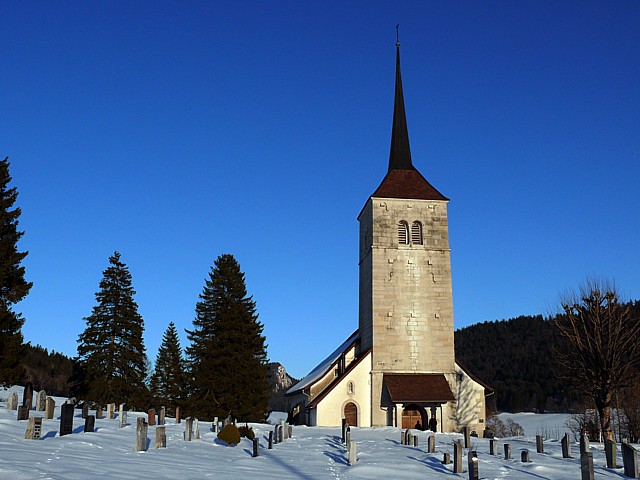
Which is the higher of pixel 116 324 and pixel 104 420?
pixel 116 324

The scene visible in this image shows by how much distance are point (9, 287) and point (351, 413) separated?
67.6 feet

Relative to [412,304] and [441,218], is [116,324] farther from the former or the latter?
[441,218]

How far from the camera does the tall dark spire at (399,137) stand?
46.7m

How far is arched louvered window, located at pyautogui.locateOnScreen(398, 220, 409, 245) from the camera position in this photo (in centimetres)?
4181

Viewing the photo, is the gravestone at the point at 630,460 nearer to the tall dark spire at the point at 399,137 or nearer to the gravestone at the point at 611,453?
the gravestone at the point at 611,453

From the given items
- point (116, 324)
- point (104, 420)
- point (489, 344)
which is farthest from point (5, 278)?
point (489, 344)

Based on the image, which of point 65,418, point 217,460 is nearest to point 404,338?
point 217,460

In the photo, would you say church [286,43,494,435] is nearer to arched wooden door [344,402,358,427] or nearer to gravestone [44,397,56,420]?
arched wooden door [344,402,358,427]

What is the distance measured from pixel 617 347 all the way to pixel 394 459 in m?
15.5

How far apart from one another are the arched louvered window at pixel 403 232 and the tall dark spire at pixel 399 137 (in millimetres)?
5839

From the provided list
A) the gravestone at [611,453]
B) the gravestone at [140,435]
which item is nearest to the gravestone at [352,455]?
the gravestone at [140,435]

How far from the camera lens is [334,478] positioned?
15.3m

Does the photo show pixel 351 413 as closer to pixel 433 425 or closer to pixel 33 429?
pixel 433 425

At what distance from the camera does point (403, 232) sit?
4212 cm
